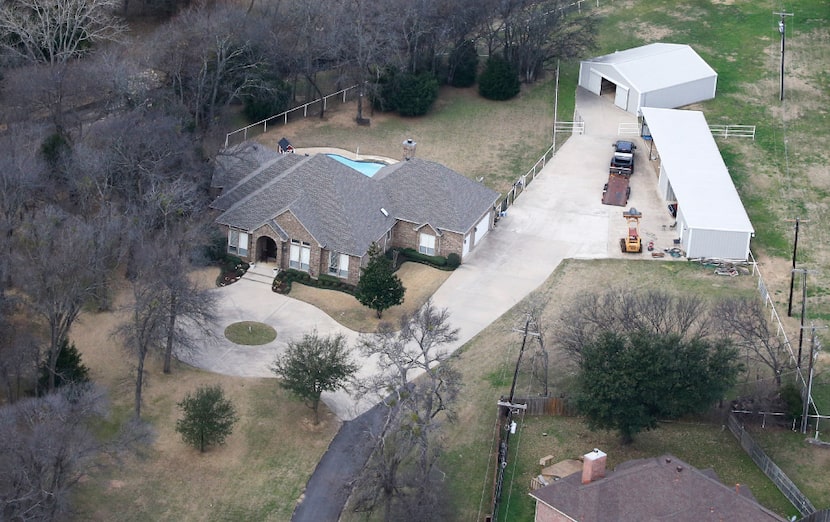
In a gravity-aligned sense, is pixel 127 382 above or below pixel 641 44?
below

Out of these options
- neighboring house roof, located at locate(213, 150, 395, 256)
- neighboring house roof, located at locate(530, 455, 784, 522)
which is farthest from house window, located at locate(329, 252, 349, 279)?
neighboring house roof, located at locate(530, 455, 784, 522)

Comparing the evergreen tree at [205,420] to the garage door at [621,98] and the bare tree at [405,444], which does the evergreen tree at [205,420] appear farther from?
the garage door at [621,98]

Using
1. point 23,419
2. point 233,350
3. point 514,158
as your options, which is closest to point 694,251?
point 514,158

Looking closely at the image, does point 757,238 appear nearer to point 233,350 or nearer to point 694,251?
point 694,251

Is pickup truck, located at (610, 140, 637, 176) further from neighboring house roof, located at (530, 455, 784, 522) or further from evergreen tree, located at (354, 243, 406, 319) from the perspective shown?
neighboring house roof, located at (530, 455, 784, 522)

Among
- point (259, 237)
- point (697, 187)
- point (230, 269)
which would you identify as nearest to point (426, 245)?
point (259, 237)

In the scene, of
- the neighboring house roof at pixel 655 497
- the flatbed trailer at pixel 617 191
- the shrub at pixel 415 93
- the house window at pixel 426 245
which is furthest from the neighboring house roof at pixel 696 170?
the neighboring house roof at pixel 655 497
